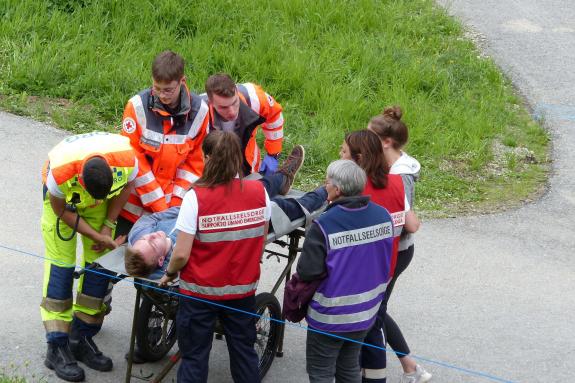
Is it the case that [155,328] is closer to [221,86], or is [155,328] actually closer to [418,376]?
[221,86]

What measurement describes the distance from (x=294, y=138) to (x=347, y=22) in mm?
2671

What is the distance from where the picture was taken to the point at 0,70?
929cm


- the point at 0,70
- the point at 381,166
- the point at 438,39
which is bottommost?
the point at 0,70

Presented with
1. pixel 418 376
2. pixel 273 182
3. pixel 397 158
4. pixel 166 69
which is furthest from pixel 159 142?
pixel 418 376

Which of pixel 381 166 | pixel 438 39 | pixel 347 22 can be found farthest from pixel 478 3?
pixel 381 166

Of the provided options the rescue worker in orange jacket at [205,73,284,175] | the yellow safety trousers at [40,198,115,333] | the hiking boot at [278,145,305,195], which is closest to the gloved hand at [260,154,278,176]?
the rescue worker in orange jacket at [205,73,284,175]

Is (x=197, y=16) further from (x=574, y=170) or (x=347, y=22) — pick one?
(x=574, y=170)

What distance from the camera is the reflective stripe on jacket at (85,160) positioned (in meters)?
4.86

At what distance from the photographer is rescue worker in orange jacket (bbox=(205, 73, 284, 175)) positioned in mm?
5859

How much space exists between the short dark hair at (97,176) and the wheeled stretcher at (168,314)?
0.37 m

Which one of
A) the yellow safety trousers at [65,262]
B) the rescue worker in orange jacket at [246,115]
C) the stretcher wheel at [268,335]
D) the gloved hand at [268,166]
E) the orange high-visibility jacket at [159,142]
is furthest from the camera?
the gloved hand at [268,166]

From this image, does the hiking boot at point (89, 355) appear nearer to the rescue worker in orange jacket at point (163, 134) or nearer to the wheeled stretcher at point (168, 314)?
the wheeled stretcher at point (168, 314)

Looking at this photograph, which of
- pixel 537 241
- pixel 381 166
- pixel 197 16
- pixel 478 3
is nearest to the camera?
pixel 381 166

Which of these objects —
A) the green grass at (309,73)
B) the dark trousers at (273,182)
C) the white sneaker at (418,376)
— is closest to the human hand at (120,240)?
the dark trousers at (273,182)
